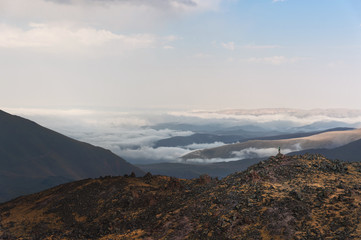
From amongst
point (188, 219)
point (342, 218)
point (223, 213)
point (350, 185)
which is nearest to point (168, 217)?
point (188, 219)

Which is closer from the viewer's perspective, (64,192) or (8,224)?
(8,224)

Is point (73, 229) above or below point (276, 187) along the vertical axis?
below

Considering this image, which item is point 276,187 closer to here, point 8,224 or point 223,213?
point 223,213

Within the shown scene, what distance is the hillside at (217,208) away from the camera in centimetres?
2792

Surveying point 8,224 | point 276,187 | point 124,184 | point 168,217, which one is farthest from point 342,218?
point 8,224

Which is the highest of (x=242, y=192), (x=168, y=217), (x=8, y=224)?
(x=242, y=192)

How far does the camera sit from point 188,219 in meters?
31.9

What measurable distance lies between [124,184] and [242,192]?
21001 millimetres

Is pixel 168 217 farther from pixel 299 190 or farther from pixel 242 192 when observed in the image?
pixel 299 190

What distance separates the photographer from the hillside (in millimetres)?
27922

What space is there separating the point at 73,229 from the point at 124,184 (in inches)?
504

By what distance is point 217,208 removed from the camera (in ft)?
106

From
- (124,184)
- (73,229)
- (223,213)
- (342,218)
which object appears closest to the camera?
(342,218)

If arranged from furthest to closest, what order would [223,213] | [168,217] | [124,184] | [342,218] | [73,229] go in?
[124,184] → [73,229] → [168,217] → [223,213] → [342,218]
